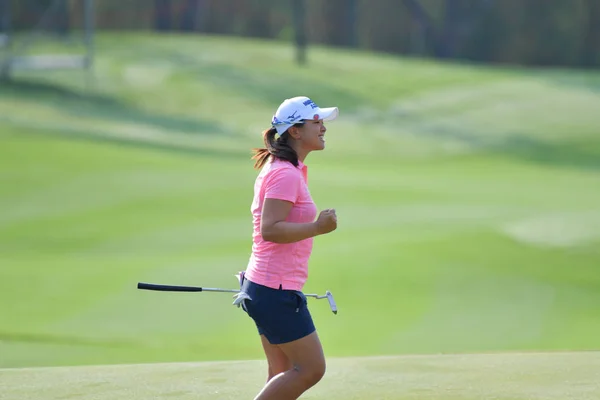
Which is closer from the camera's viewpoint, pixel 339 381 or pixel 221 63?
pixel 339 381

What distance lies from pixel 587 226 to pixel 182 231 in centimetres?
392

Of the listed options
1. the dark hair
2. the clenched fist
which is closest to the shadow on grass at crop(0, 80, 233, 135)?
the dark hair

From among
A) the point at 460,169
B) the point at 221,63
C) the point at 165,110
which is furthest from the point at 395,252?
the point at 221,63

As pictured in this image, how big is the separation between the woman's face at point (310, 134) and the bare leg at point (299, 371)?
0.75m

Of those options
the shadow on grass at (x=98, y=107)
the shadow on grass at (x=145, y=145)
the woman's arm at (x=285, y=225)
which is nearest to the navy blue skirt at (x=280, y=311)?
the woman's arm at (x=285, y=225)

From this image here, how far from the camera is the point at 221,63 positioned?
71.5ft

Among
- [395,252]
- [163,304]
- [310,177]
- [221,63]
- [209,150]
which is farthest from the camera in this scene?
[221,63]

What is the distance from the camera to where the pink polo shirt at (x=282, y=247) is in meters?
4.78

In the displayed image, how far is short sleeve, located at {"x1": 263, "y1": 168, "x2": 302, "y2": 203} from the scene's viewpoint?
4723 mm

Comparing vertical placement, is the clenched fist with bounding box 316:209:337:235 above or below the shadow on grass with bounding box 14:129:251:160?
above

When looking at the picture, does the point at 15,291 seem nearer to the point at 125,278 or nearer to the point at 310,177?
the point at 125,278

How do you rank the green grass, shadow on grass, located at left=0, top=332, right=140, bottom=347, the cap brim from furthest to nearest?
shadow on grass, located at left=0, top=332, right=140, bottom=347
the green grass
the cap brim

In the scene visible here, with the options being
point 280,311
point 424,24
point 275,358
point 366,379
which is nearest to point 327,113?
point 280,311

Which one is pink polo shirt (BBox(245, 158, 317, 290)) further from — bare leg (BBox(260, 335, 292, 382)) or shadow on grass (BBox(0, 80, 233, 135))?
shadow on grass (BBox(0, 80, 233, 135))
